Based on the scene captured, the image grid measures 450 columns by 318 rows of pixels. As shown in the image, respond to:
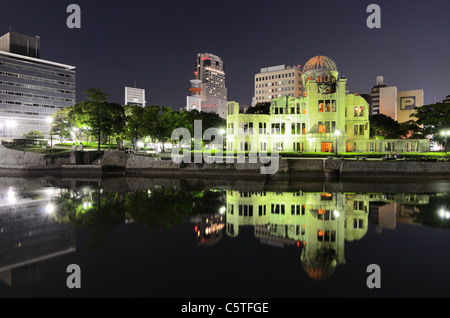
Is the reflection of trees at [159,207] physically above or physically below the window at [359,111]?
below

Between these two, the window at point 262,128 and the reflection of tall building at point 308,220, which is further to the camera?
the window at point 262,128

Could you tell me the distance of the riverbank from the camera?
41.4m

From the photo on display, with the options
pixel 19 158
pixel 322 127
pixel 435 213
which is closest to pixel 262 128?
pixel 322 127

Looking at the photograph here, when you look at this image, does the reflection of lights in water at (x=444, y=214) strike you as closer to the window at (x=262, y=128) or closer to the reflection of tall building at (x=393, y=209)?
the reflection of tall building at (x=393, y=209)

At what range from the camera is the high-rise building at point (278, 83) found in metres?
158

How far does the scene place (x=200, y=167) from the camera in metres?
47.0

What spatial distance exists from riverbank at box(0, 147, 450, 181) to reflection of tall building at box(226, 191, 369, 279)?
1277 cm

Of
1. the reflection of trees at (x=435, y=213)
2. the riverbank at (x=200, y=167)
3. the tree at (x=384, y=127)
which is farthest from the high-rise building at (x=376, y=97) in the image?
the reflection of trees at (x=435, y=213)

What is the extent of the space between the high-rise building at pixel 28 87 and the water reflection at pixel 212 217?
10687 centimetres

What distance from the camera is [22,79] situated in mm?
121688

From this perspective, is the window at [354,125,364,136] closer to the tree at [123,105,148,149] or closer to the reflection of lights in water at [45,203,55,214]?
the tree at [123,105,148,149]

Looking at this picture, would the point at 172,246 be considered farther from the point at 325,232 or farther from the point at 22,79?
the point at 22,79

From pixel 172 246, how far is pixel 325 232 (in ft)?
29.4

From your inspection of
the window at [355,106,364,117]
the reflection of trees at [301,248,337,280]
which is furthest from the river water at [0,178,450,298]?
the window at [355,106,364,117]
